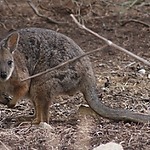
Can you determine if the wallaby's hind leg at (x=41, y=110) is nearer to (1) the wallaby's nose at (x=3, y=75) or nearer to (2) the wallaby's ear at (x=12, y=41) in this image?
(1) the wallaby's nose at (x=3, y=75)

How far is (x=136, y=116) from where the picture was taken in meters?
6.23

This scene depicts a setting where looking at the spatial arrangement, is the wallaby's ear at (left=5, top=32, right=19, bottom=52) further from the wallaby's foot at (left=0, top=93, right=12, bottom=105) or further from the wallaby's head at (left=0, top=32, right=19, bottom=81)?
the wallaby's foot at (left=0, top=93, right=12, bottom=105)

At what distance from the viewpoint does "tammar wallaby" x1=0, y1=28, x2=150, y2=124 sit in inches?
252

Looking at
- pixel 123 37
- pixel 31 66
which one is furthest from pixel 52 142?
pixel 123 37

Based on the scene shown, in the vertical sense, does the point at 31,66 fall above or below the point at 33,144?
above

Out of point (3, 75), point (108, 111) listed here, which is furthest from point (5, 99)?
point (108, 111)

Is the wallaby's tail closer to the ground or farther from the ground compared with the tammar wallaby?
closer to the ground

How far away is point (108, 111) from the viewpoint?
6.35m

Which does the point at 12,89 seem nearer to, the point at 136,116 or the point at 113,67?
the point at 136,116

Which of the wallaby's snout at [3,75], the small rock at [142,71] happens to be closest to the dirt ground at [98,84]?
the small rock at [142,71]

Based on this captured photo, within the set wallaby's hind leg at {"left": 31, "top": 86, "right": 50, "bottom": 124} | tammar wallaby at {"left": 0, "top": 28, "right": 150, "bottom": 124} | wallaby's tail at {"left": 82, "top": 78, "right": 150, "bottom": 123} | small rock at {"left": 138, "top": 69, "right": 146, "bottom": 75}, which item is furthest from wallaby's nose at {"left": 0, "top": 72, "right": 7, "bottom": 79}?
small rock at {"left": 138, "top": 69, "right": 146, "bottom": 75}

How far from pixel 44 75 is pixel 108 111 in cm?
77

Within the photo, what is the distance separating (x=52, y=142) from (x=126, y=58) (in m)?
4.07

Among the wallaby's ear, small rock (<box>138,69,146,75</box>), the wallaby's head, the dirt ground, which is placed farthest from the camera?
small rock (<box>138,69,146,75</box>)
